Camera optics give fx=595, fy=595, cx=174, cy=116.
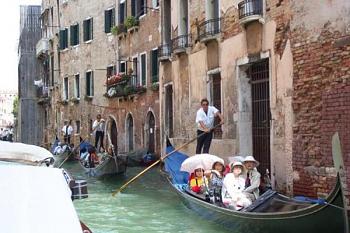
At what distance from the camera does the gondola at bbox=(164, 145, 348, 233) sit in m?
4.63

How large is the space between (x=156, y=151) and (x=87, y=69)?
21.3 ft

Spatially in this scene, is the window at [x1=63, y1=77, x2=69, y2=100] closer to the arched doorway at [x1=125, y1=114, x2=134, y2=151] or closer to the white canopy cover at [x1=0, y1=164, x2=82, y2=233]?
the arched doorway at [x1=125, y1=114, x2=134, y2=151]

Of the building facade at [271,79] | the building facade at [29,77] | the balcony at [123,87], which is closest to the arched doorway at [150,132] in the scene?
the balcony at [123,87]

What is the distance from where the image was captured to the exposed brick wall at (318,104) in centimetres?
595

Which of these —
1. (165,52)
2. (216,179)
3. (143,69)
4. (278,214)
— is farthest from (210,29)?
(143,69)

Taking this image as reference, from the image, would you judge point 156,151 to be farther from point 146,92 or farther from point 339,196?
point 339,196

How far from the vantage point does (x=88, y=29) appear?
20562 mm

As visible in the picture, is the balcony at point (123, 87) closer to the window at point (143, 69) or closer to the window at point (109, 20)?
the window at point (143, 69)

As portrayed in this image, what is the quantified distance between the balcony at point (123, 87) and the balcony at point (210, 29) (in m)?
6.02

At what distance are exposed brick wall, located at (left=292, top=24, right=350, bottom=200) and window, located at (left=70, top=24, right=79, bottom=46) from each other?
15430mm

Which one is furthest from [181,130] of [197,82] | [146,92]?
[146,92]

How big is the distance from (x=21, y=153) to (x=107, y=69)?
15.4 meters

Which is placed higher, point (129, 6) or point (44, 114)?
point (129, 6)

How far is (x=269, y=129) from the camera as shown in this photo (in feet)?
26.6
